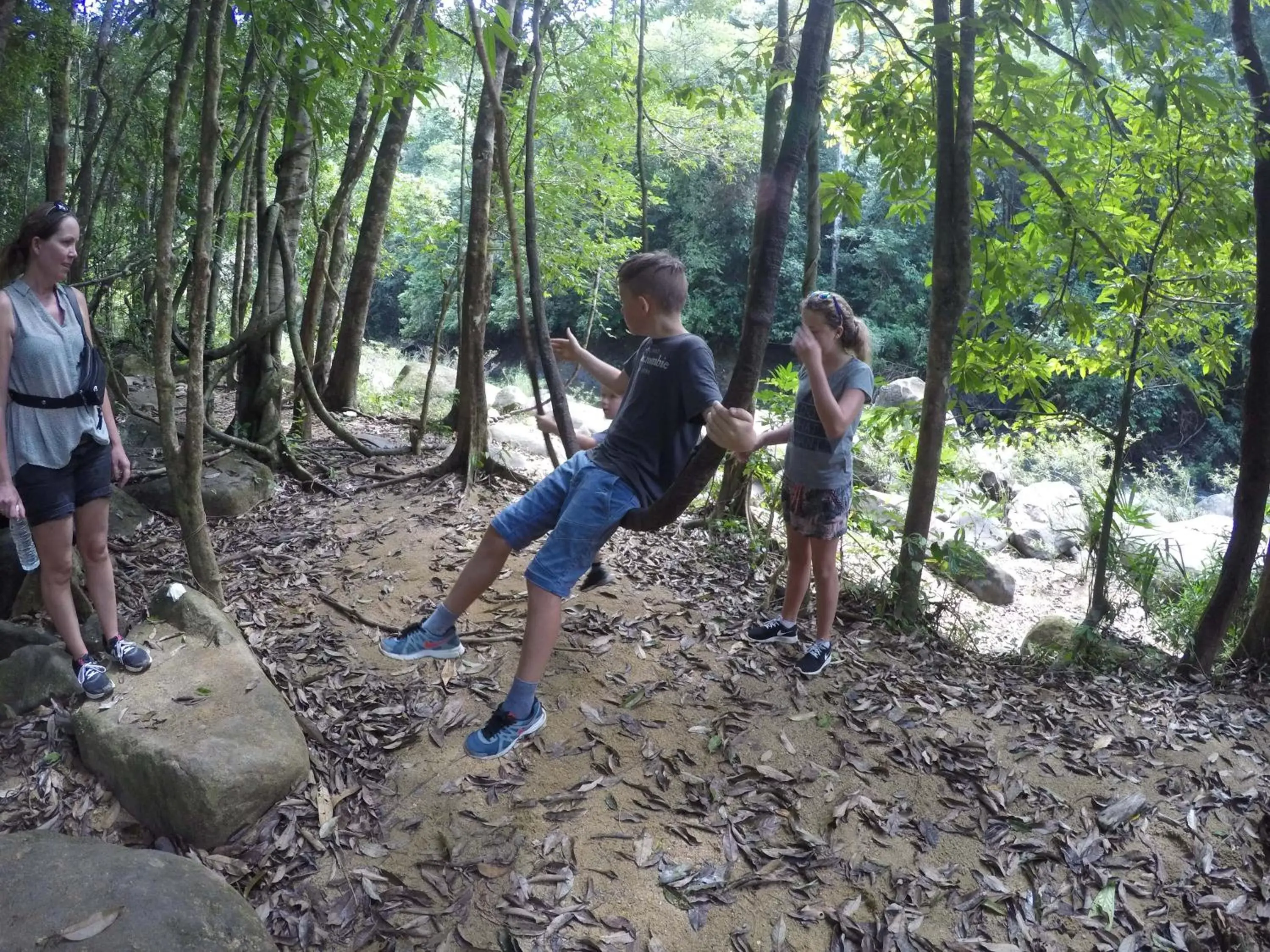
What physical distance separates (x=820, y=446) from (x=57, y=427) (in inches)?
111

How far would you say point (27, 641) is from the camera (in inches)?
122

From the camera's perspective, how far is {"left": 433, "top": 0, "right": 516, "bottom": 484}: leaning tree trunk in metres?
4.95

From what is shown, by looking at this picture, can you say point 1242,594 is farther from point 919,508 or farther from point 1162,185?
point 1162,185

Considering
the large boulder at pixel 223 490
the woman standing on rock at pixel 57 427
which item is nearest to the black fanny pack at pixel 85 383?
the woman standing on rock at pixel 57 427

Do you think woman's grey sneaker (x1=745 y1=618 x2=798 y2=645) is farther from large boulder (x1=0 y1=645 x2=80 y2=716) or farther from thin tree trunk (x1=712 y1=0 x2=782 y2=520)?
large boulder (x1=0 y1=645 x2=80 y2=716)

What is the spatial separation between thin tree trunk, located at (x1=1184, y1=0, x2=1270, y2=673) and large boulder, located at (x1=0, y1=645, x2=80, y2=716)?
5402 mm

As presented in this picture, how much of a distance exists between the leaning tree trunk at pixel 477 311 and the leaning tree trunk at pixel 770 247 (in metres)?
2.73

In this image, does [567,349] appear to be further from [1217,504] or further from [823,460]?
[1217,504]

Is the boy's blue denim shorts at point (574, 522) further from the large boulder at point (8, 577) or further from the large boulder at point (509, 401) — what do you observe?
the large boulder at point (509, 401)

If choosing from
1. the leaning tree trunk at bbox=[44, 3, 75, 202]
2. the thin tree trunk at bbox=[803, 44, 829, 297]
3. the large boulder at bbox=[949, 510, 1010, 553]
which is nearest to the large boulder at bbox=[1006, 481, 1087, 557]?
the large boulder at bbox=[949, 510, 1010, 553]

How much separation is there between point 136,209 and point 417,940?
6.50 meters

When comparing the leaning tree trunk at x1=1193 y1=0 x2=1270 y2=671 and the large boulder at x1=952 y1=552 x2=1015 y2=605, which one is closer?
the leaning tree trunk at x1=1193 y1=0 x2=1270 y2=671

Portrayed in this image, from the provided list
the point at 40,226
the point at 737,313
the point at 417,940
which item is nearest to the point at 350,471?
the point at 40,226

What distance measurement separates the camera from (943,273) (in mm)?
3947
